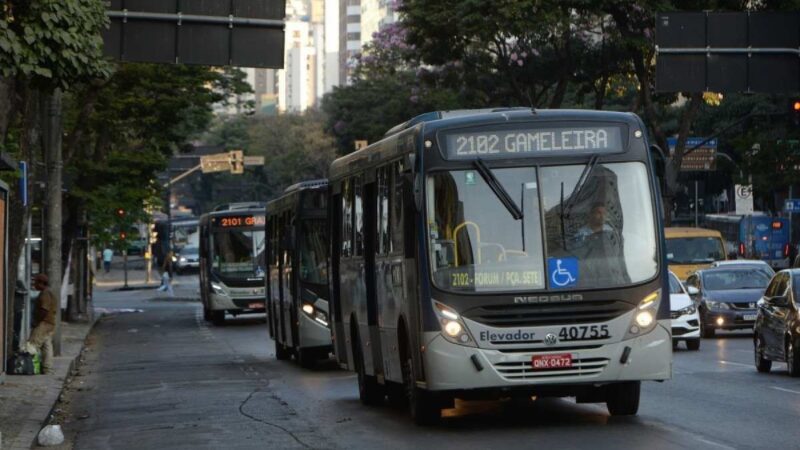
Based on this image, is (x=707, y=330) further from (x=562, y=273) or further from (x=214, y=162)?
(x=214, y=162)

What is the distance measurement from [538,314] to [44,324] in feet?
48.3

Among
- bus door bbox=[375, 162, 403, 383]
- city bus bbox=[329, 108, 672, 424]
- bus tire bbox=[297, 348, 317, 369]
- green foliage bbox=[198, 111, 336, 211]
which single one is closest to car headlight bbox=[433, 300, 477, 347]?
city bus bbox=[329, 108, 672, 424]

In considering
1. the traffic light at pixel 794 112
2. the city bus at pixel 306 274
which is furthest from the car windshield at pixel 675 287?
the city bus at pixel 306 274

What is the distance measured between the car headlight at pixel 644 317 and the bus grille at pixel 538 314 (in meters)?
0.25

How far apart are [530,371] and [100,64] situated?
18.0ft

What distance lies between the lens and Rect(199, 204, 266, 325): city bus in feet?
156

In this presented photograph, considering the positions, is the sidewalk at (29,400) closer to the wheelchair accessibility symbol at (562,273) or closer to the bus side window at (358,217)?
the bus side window at (358,217)

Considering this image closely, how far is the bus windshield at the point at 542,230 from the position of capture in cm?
1548

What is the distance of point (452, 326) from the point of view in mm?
15422

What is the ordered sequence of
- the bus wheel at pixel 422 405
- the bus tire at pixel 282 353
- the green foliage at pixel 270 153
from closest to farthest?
the bus wheel at pixel 422 405 → the bus tire at pixel 282 353 → the green foliage at pixel 270 153

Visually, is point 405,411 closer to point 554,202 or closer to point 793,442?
point 554,202

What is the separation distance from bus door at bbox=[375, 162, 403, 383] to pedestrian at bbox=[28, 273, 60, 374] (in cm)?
1112

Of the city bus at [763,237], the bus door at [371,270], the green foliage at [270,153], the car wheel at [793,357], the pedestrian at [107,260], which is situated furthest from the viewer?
the green foliage at [270,153]

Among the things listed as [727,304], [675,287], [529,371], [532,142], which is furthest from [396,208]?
[727,304]
